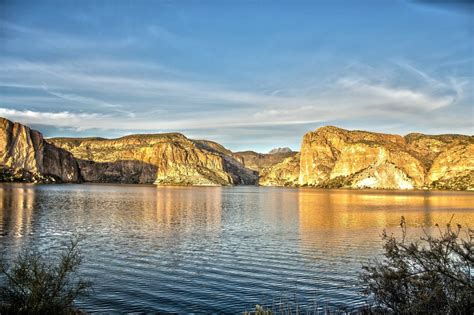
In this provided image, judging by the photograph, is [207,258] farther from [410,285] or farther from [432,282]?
[432,282]

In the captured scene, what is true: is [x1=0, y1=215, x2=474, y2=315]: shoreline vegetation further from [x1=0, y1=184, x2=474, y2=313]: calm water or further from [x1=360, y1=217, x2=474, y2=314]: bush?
[x1=0, y1=184, x2=474, y2=313]: calm water

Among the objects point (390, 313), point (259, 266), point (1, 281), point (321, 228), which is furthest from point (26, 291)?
point (321, 228)

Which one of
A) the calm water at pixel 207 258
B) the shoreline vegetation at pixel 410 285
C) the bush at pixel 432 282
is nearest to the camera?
the bush at pixel 432 282

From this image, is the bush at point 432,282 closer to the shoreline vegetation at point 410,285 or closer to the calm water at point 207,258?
the shoreline vegetation at point 410,285

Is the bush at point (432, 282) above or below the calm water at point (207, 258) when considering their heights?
above

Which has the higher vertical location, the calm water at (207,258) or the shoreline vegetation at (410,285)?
the shoreline vegetation at (410,285)

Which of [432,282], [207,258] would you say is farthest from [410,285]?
[207,258]

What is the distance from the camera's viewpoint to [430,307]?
44.3 ft

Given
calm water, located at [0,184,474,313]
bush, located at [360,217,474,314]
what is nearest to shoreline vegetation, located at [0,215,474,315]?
bush, located at [360,217,474,314]

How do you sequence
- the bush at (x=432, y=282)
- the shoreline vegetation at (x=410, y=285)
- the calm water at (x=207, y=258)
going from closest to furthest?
the bush at (x=432, y=282) → the shoreline vegetation at (x=410, y=285) → the calm water at (x=207, y=258)

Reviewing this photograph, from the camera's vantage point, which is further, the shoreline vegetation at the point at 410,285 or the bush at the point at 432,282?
the shoreline vegetation at the point at 410,285

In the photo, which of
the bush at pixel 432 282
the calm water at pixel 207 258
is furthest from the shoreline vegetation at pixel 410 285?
the calm water at pixel 207 258

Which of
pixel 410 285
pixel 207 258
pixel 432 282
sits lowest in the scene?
pixel 207 258

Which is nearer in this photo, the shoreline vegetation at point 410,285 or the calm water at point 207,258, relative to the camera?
the shoreline vegetation at point 410,285
